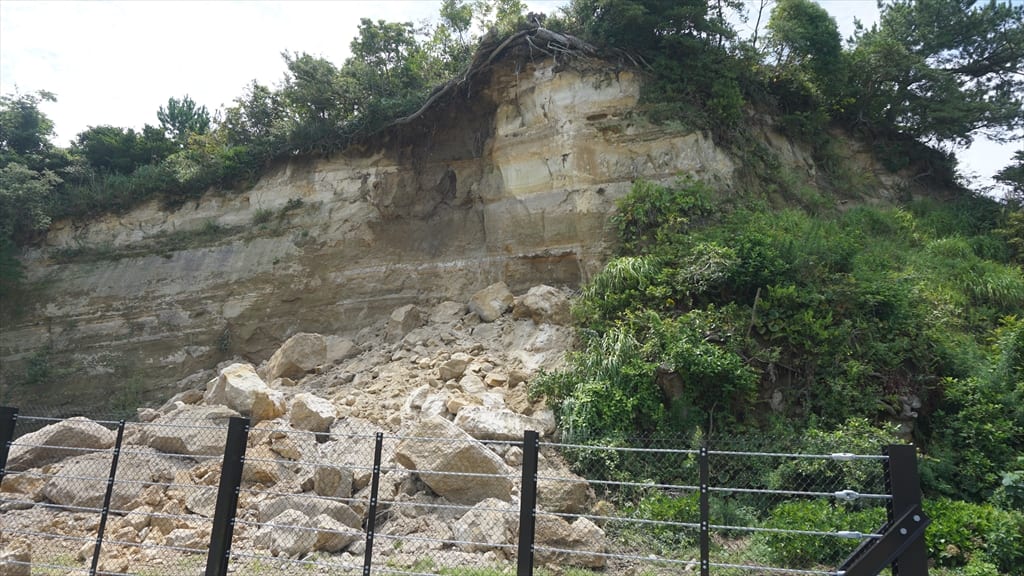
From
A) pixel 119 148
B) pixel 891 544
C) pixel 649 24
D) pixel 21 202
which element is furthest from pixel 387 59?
pixel 891 544

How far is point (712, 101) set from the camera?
1484cm

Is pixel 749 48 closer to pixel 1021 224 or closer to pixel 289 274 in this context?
pixel 1021 224

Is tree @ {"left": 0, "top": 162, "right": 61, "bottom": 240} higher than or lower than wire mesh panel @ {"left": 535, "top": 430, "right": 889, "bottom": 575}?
higher

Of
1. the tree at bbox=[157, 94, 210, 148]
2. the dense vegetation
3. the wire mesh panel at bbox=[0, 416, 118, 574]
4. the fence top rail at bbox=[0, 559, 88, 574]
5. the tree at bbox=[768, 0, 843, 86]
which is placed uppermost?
the tree at bbox=[157, 94, 210, 148]

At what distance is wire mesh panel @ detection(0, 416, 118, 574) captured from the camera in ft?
23.7

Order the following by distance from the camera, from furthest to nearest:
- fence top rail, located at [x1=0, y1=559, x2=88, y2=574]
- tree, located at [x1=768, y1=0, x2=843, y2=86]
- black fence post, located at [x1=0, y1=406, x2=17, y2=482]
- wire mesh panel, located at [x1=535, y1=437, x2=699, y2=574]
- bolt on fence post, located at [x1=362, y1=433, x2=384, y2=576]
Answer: tree, located at [x1=768, y1=0, x2=843, y2=86] → wire mesh panel, located at [x1=535, y1=437, x2=699, y2=574] → black fence post, located at [x1=0, y1=406, x2=17, y2=482] → fence top rail, located at [x1=0, y1=559, x2=88, y2=574] → bolt on fence post, located at [x1=362, y1=433, x2=384, y2=576]

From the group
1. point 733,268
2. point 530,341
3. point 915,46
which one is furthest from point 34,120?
point 915,46

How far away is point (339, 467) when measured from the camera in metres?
7.17

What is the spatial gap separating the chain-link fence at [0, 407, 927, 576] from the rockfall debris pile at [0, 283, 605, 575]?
29 mm

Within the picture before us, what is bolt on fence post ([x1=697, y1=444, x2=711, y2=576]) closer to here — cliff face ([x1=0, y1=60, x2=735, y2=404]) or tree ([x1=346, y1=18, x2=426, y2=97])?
cliff face ([x1=0, y1=60, x2=735, y2=404])

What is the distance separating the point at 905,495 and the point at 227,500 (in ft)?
17.5

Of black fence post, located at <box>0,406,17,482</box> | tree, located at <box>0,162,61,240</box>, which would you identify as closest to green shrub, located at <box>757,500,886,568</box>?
black fence post, located at <box>0,406,17,482</box>

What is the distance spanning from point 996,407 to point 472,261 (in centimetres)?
1046

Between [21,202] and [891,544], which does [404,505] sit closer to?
[891,544]
